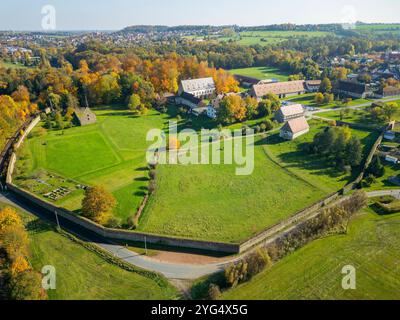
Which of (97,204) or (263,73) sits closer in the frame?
(97,204)

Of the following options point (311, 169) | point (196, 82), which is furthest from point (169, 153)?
point (196, 82)

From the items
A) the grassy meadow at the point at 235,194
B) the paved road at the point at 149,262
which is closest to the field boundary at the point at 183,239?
the paved road at the point at 149,262

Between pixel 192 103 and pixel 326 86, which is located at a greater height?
pixel 326 86

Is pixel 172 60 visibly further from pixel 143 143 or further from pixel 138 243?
pixel 138 243

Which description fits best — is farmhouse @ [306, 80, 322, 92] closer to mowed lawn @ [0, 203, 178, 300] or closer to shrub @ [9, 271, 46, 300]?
mowed lawn @ [0, 203, 178, 300]

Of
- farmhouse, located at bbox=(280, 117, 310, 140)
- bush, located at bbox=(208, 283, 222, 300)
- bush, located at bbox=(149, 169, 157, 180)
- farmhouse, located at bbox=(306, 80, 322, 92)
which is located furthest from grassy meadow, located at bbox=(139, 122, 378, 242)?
farmhouse, located at bbox=(306, 80, 322, 92)

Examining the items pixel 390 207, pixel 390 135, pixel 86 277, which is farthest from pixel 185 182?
pixel 390 135

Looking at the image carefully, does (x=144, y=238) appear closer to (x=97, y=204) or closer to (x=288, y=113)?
(x=97, y=204)
